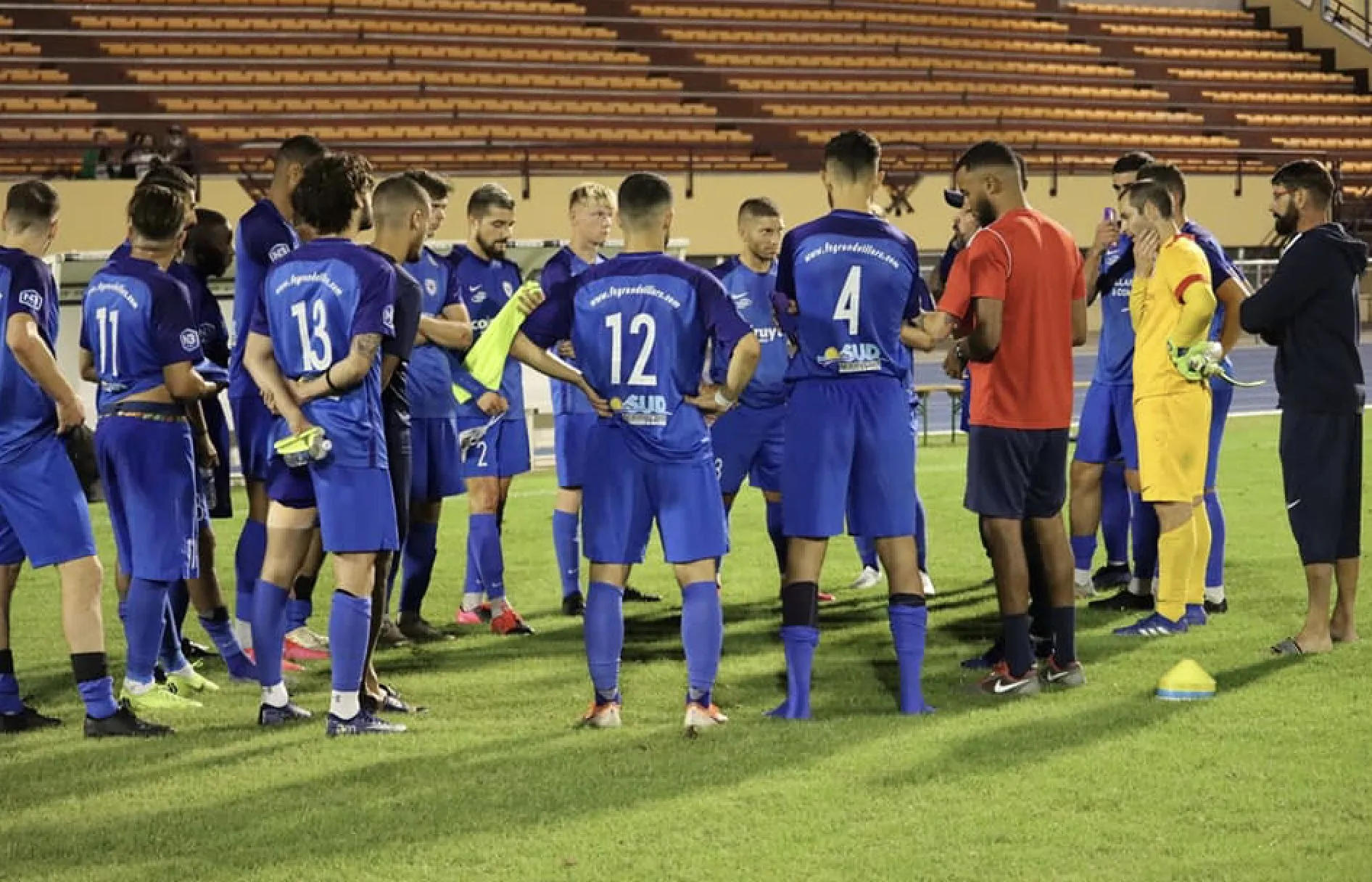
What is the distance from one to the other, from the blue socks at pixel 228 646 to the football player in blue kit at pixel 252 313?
219mm

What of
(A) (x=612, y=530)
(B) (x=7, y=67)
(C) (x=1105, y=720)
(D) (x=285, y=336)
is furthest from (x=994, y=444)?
(B) (x=7, y=67)

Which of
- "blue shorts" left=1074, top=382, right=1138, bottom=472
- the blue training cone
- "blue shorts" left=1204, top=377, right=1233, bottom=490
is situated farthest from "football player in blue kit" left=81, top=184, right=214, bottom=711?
"blue shorts" left=1204, top=377, right=1233, bottom=490

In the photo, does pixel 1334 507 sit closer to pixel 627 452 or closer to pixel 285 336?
pixel 627 452

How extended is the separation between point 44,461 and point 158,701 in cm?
103

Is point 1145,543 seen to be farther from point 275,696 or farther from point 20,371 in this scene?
point 20,371

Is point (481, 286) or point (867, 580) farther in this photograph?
point (867, 580)

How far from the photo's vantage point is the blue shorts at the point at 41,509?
648cm

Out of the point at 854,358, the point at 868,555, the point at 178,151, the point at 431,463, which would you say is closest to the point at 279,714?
the point at 431,463

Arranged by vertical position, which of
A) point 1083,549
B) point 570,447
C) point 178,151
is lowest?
point 1083,549

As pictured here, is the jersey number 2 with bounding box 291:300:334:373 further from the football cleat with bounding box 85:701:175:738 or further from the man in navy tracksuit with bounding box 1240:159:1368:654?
the man in navy tracksuit with bounding box 1240:159:1368:654

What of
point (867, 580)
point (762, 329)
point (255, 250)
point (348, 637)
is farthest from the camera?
point (867, 580)

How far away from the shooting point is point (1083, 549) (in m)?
9.09

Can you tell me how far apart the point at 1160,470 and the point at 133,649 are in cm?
438

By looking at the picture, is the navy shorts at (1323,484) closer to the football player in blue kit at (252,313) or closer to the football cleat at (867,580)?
the football cleat at (867,580)
